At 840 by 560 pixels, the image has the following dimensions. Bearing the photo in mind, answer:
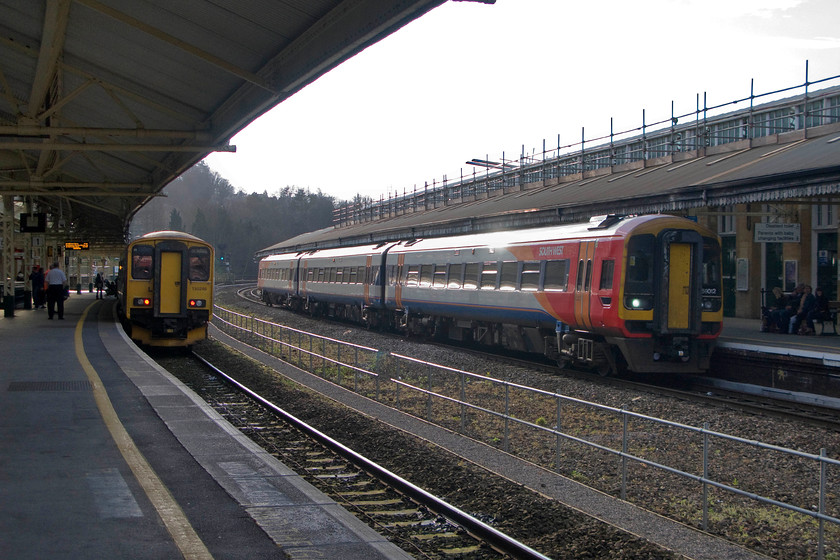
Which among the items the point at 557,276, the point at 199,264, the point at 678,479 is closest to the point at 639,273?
the point at 557,276

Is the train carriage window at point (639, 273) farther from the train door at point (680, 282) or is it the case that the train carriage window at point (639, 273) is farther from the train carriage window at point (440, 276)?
the train carriage window at point (440, 276)

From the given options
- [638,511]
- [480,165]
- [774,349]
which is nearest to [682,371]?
[774,349]

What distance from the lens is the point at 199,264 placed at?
2164 centimetres

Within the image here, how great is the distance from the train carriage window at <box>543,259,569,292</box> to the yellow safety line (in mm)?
9136

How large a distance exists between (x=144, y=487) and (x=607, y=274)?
34.3 feet

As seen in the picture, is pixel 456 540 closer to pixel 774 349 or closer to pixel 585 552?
pixel 585 552

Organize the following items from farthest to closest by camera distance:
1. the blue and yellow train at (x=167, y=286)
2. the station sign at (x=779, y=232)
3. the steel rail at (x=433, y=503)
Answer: the blue and yellow train at (x=167, y=286), the station sign at (x=779, y=232), the steel rail at (x=433, y=503)

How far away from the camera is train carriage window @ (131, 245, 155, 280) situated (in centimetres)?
2117

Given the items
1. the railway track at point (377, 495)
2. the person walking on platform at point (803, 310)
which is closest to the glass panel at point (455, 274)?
the person walking on platform at point (803, 310)

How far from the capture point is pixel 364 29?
8.14 meters

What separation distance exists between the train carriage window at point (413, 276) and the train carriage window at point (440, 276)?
139 cm

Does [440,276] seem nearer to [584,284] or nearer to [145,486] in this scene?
[584,284]

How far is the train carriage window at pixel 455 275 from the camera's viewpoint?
21562 mm

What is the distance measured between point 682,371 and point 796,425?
4.30 metres
